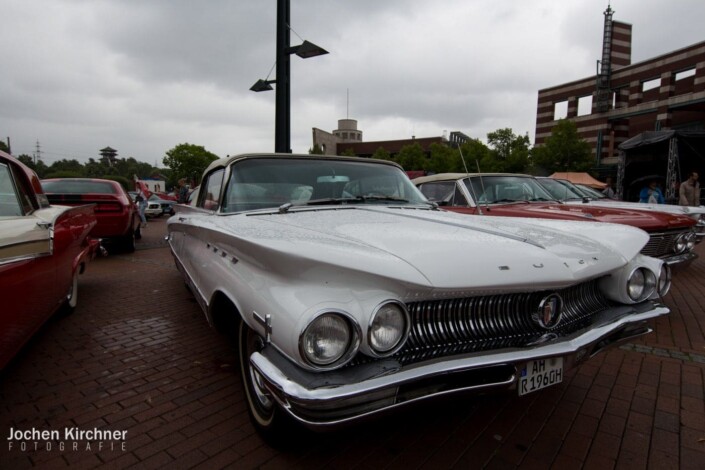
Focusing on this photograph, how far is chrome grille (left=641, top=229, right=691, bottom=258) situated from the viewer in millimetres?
4793

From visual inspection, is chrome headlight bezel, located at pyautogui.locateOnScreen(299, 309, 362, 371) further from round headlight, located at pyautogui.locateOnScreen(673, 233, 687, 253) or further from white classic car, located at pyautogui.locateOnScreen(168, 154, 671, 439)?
round headlight, located at pyautogui.locateOnScreen(673, 233, 687, 253)

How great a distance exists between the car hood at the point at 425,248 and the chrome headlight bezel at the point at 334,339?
0.19m

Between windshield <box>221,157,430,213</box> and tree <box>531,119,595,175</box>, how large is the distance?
103ft

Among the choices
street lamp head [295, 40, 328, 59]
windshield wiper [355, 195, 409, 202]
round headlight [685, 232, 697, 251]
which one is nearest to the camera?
windshield wiper [355, 195, 409, 202]

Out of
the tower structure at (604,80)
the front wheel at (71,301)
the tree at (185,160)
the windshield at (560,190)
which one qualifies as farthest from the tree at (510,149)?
the tree at (185,160)

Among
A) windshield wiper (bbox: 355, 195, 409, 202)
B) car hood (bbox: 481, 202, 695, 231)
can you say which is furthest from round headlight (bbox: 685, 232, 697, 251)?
windshield wiper (bbox: 355, 195, 409, 202)

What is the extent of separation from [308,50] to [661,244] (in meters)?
6.19

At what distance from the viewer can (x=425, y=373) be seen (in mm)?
1540

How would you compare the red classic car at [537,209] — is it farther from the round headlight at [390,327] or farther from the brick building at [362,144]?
the brick building at [362,144]

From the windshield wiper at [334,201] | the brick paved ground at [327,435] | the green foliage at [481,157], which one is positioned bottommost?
the brick paved ground at [327,435]

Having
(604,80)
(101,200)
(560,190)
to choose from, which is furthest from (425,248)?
(604,80)

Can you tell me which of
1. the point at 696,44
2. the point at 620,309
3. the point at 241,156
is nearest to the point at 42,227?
the point at 241,156

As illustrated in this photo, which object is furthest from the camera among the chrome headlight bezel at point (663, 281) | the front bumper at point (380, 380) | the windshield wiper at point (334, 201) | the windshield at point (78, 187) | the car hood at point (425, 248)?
the windshield at point (78, 187)

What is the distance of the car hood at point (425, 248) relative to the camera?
1.65 metres
